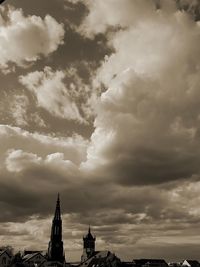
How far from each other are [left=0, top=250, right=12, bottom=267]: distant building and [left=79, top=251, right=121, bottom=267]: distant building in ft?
101

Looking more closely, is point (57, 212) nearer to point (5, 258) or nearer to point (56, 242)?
point (56, 242)

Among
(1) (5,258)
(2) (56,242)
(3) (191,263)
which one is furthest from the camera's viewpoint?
(3) (191,263)

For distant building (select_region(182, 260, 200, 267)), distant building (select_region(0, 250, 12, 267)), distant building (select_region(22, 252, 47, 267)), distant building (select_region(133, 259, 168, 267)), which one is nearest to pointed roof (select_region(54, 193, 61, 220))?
distant building (select_region(22, 252, 47, 267))

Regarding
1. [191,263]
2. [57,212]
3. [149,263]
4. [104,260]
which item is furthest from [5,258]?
[191,263]

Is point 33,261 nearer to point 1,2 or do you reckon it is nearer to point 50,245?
point 50,245

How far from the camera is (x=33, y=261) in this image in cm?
12850

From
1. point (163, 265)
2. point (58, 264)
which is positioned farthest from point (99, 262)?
point (163, 265)

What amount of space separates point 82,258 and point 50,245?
1905 centimetres

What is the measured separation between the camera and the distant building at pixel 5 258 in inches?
4209

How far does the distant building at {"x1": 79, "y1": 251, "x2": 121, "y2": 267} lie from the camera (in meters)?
127

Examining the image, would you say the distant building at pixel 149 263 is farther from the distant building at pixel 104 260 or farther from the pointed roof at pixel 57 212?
the pointed roof at pixel 57 212

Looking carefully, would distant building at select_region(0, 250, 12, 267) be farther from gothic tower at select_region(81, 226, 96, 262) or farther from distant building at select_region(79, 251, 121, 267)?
gothic tower at select_region(81, 226, 96, 262)

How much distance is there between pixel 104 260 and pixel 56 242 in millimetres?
23992

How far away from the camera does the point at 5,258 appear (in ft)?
356
